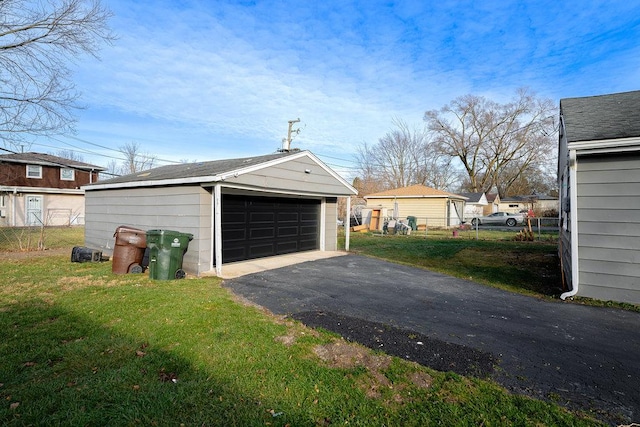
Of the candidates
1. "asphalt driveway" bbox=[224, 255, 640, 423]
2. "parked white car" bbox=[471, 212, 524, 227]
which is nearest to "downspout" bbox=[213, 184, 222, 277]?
"asphalt driveway" bbox=[224, 255, 640, 423]

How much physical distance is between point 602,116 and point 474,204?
107 feet

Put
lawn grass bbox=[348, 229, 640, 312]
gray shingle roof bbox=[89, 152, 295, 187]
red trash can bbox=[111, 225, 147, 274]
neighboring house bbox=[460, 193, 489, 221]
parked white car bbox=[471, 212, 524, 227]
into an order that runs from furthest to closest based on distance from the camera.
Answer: neighboring house bbox=[460, 193, 489, 221]
parked white car bbox=[471, 212, 524, 227]
gray shingle roof bbox=[89, 152, 295, 187]
red trash can bbox=[111, 225, 147, 274]
lawn grass bbox=[348, 229, 640, 312]

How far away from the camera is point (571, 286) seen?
6.26 metres

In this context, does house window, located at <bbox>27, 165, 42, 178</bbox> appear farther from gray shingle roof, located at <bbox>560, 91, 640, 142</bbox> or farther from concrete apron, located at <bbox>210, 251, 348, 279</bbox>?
gray shingle roof, located at <bbox>560, 91, 640, 142</bbox>

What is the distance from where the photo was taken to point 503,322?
15.6 ft

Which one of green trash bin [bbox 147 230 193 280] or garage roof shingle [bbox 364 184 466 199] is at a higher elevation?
garage roof shingle [bbox 364 184 466 199]

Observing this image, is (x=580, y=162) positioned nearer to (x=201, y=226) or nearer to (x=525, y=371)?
(x=525, y=371)

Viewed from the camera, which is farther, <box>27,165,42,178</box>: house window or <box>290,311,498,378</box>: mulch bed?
<box>27,165,42,178</box>: house window

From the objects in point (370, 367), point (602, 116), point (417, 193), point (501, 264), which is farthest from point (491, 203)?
point (370, 367)

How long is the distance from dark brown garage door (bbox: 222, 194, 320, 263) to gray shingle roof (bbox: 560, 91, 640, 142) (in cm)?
735

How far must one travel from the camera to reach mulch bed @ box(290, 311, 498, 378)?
337 centimetres

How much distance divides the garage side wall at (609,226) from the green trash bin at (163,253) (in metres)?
7.80

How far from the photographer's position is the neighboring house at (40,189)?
22953 mm

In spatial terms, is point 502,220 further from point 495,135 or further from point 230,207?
point 230,207
